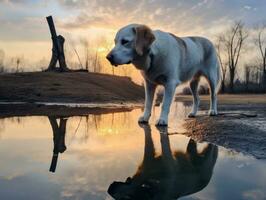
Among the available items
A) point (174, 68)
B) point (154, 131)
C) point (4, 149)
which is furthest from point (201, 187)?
point (174, 68)

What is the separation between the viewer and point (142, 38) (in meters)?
6.10

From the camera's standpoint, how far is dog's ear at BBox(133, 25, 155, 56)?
6.07 m

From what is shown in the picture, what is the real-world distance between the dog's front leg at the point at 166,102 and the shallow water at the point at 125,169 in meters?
1.40

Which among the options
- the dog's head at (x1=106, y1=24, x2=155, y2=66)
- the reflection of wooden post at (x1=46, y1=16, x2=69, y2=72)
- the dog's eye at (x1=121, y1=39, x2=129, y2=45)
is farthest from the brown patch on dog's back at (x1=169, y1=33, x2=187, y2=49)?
the reflection of wooden post at (x1=46, y1=16, x2=69, y2=72)

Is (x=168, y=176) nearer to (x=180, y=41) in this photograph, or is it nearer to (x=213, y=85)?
(x=180, y=41)

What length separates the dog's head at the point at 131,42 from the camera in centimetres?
591

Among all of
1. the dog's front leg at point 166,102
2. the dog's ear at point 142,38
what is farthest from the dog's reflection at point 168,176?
the dog's front leg at point 166,102

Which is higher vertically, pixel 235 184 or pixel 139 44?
pixel 139 44

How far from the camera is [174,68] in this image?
23.2 ft

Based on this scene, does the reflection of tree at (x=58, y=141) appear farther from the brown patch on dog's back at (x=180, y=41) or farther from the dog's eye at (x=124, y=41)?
A: the brown patch on dog's back at (x=180, y=41)

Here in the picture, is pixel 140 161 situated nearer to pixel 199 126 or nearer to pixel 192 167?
pixel 192 167

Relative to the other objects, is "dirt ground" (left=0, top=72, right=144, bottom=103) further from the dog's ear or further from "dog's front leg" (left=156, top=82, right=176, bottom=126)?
the dog's ear

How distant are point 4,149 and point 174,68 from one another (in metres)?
3.65

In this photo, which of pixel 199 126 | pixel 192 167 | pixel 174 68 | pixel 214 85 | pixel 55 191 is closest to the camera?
pixel 55 191
